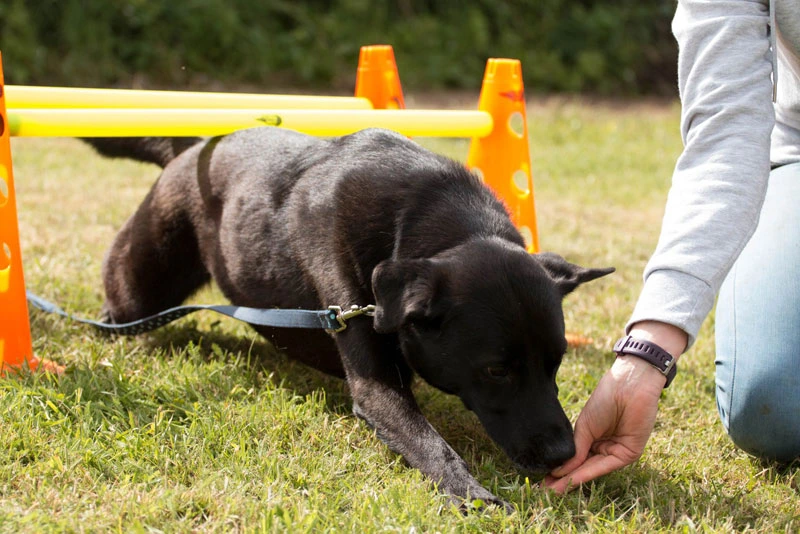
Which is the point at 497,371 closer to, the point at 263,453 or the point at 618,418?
the point at 618,418

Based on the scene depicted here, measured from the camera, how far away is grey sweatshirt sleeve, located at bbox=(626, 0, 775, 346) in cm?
217

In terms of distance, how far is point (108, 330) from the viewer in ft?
10.8

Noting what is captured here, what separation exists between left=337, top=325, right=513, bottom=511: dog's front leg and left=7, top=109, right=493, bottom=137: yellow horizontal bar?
2.76 feet

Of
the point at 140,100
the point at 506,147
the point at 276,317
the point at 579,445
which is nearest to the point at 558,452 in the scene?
the point at 579,445

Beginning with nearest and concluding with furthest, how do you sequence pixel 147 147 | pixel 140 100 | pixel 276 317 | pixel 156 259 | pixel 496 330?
pixel 496 330, pixel 276 317, pixel 156 259, pixel 140 100, pixel 147 147

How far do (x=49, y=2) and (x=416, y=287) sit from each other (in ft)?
27.2

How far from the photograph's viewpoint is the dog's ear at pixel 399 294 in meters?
2.24

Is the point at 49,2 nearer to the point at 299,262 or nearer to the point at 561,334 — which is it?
Result: the point at 299,262

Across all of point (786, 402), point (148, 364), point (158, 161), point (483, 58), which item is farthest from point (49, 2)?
point (786, 402)

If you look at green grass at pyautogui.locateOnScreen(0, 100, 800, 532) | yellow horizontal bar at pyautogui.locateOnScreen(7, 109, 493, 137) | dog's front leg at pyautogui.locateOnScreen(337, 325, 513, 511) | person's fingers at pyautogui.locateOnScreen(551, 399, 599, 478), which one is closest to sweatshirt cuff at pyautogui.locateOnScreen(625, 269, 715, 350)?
person's fingers at pyautogui.locateOnScreen(551, 399, 599, 478)

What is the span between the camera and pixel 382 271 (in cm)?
226

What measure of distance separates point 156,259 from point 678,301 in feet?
6.15

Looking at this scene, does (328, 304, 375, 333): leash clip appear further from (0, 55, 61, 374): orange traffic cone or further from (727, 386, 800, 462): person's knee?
(727, 386, 800, 462): person's knee

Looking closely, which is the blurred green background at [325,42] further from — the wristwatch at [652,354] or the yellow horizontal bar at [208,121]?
the wristwatch at [652,354]
